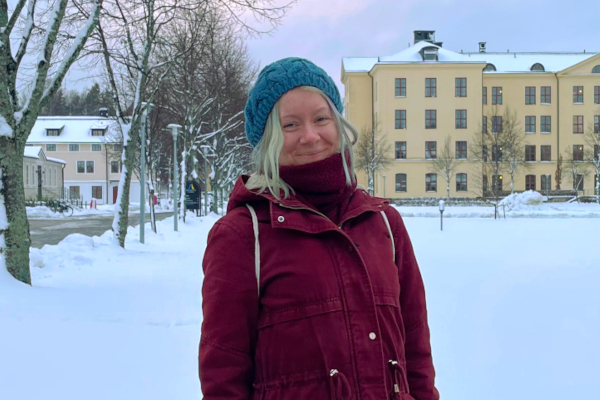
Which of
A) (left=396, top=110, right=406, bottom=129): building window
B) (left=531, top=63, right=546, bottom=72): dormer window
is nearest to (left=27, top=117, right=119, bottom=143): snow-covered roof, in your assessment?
(left=396, top=110, right=406, bottom=129): building window

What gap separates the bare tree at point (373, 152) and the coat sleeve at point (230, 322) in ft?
178

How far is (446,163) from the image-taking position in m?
59.8

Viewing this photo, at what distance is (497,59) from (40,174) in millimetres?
52809

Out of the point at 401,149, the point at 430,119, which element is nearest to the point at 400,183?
the point at 401,149

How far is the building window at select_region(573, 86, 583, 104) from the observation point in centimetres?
6294

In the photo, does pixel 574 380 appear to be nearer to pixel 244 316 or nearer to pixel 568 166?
pixel 244 316

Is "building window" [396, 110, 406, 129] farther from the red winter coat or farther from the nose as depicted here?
the red winter coat

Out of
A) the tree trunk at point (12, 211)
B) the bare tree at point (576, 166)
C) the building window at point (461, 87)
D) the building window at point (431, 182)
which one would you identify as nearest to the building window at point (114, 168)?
the building window at point (431, 182)

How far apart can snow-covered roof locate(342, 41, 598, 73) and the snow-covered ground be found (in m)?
54.1

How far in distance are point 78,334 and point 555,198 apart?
4603 centimetres

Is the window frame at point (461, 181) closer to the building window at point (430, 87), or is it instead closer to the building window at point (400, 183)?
the building window at point (400, 183)

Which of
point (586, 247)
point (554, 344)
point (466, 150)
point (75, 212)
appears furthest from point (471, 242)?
point (466, 150)

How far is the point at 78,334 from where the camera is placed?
544 cm

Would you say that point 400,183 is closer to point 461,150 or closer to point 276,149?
point 461,150
